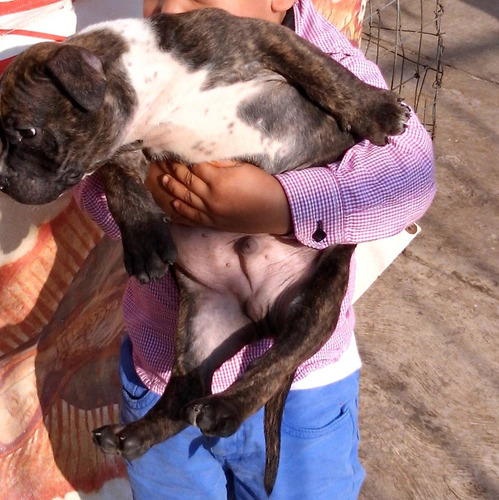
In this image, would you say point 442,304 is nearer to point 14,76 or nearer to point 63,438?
point 63,438

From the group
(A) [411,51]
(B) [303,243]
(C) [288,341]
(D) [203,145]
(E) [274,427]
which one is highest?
(D) [203,145]

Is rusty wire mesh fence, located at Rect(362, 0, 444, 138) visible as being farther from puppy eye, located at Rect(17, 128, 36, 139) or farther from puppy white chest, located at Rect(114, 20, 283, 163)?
puppy eye, located at Rect(17, 128, 36, 139)

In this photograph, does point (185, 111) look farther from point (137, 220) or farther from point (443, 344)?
point (443, 344)

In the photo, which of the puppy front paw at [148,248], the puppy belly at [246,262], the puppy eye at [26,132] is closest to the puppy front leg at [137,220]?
the puppy front paw at [148,248]

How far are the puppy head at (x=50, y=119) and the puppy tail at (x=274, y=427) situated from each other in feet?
2.82

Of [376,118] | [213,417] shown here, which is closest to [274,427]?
[213,417]

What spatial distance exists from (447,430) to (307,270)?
136 cm

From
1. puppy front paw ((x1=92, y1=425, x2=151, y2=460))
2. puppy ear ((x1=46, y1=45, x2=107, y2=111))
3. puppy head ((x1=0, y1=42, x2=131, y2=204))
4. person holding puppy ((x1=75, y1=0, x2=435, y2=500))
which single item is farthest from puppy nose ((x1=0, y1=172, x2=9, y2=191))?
puppy front paw ((x1=92, y1=425, x2=151, y2=460))

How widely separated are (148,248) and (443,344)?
2.05 meters

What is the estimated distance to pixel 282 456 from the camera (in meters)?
2.72

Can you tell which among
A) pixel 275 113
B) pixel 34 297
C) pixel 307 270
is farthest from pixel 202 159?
pixel 34 297

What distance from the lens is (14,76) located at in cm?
227

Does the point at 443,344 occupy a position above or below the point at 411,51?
below

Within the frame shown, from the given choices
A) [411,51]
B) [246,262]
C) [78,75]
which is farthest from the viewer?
[411,51]
